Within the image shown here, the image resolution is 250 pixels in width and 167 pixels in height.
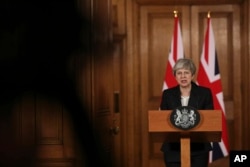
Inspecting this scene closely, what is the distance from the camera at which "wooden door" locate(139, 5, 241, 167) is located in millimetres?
5055

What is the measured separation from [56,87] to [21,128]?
5 centimetres

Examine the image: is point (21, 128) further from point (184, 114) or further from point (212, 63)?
point (212, 63)

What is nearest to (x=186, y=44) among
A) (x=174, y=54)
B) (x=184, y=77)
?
(x=174, y=54)

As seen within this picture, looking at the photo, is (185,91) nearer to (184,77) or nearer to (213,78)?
(184,77)

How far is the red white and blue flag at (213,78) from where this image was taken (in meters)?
4.78

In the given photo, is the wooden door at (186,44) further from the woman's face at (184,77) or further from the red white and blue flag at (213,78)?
the woman's face at (184,77)

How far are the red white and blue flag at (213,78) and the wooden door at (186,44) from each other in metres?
0.15

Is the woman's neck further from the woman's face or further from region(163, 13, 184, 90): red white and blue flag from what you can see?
region(163, 13, 184, 90): red white and blue flag

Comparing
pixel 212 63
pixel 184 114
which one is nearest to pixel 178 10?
pixel 212 63

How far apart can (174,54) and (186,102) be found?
75.0 inches

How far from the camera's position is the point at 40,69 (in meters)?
0.31

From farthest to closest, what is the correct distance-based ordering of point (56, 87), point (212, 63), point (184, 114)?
point (212, 63), point (184, 114), point (56, 87)

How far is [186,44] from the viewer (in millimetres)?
5059

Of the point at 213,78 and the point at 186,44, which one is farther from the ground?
the point at 186,44
